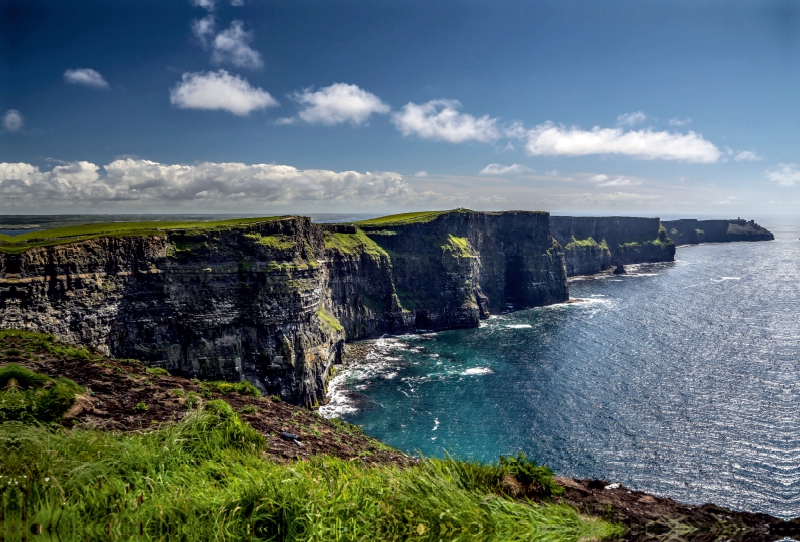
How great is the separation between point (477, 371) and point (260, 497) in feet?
225

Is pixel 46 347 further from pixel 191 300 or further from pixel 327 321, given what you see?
pixel 327 321

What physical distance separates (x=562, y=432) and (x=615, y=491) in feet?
138

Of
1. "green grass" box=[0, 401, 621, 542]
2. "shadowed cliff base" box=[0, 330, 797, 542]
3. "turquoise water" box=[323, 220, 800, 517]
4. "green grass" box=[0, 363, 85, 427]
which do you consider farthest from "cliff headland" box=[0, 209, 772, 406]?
"green grass" box=[0, 401, 621, 542]

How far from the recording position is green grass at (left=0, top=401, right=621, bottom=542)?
679 cm

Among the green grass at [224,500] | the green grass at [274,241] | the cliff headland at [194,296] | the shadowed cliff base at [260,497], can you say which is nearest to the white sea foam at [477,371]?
the cliff headland at [194,296]

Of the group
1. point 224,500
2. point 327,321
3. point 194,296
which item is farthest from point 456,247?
point 224,500

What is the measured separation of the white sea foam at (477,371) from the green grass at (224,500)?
63498 mm

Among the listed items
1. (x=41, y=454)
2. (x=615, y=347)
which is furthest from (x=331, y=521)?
(x=615, y=347)

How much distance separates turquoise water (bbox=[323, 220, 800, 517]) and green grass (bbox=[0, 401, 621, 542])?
3671 centimetres

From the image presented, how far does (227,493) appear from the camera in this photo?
780cm

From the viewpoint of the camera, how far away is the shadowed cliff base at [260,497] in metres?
6.94

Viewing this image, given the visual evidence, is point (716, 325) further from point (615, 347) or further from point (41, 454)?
point (41, 454)

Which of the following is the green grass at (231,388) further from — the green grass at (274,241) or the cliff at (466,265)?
the cliff at (466,265)

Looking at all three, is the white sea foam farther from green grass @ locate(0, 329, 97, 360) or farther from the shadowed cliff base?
the shadowed cliff base
